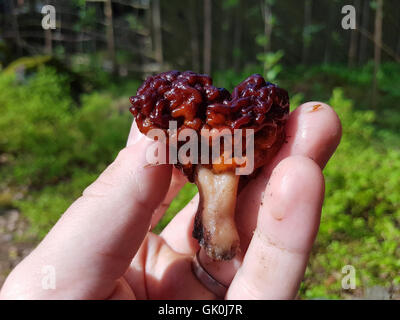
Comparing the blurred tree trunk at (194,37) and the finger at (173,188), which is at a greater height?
the blurred tree trunk at (194,37)

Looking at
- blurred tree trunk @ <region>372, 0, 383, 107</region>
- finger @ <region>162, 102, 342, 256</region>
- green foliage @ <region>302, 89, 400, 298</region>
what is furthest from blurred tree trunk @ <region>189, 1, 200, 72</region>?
finger @ <region>162, 102, 342, 256</region>

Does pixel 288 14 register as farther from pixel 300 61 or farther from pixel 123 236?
pixel 123 236

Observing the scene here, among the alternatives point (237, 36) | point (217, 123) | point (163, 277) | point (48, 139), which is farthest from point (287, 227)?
point (237, 36)

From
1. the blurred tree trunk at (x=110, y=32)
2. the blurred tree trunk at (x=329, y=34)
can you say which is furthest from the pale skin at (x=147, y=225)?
the blurred tree trunk at (x=110, y=32)

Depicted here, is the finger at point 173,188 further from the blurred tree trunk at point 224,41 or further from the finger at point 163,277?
the blurred tree trunk at point 224,41

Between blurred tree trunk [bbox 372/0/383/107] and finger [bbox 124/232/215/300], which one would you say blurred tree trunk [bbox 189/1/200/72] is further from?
finger [bbox 124/232/215/300]

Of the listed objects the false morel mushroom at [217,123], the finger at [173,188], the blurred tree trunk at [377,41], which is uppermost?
the blurred tree trunk at [377,41]

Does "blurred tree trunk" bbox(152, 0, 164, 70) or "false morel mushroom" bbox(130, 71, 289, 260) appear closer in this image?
"false morel mushroom" bbox(130, 71, 289, 260)

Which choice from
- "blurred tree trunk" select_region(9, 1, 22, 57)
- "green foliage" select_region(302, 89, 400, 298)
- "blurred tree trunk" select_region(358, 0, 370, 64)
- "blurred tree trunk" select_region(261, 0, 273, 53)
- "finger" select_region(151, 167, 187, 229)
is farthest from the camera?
"blurred tree trunk" select_region(9, 1, 22, 57)
